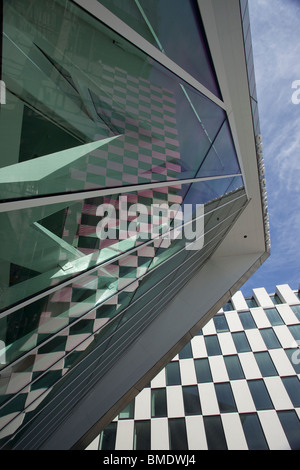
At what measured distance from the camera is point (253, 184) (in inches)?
322

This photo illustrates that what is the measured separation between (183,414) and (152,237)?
513 inches

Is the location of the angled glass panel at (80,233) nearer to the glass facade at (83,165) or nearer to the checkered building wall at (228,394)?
the glass facade at (83,165)

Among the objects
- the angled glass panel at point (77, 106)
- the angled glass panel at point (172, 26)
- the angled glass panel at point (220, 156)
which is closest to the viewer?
the angled glass panel at point (77, 106)

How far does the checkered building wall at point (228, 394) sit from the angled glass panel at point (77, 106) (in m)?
14.2

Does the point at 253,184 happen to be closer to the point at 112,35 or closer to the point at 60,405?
the point at 112,35

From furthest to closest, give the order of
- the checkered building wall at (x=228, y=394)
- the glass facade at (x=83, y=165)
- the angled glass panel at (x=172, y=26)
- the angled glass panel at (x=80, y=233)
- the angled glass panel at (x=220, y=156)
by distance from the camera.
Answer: the checkered building wall at (x=228, y=394)
the angled glass panel at (x=220, y=156)
the angled glass panel at (x=80, y=233)
the angled glass panel at (x=172, y=26)
the glass facade at (x=83, y=165)

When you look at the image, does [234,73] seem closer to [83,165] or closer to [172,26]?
→ [172,26]

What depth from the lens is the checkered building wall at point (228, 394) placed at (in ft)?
39.8

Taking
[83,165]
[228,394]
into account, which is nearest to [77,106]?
[83,165]

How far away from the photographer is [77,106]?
2078mm

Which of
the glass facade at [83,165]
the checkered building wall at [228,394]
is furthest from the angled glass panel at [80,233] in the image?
the checkered building wall at [228,394]

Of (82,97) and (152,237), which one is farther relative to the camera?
(152,237)
